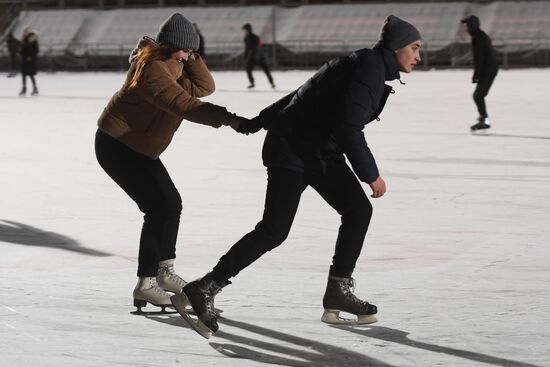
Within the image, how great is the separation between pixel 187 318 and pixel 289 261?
6.94 feet

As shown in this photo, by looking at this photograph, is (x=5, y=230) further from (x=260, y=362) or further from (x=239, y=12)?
(x=239, y=12)

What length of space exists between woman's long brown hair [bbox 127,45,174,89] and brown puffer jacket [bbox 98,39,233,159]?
0.03 meters

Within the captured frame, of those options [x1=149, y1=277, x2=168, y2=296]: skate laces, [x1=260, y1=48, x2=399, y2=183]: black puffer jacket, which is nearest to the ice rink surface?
[x1=149, y1=277, x2=168, y2=296]: skate laces

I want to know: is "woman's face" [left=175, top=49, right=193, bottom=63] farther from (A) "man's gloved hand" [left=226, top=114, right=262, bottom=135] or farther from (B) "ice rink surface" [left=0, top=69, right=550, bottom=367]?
(B) "ice rink surface" [left=0, top=69, right=550, bottom=367]

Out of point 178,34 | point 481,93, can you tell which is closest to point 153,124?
point 178,34

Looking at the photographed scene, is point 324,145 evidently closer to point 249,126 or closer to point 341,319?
point 249,126

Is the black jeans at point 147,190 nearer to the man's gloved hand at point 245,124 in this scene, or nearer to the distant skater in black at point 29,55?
the man's gloved hand at point 245,124

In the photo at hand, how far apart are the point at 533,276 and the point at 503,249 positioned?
0.99m

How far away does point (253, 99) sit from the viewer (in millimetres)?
25172

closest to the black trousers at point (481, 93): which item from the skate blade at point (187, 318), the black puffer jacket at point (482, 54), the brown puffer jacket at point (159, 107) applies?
the black puffer jacket at point (482, 54)

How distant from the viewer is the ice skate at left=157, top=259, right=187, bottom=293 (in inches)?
271

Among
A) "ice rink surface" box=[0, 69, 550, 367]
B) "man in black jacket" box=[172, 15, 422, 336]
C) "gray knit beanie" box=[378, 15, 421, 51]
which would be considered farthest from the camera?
"gray knit beanie" box=[378, 15, 421, 51]

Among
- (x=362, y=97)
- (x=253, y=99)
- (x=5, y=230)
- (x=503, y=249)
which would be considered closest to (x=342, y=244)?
(x=362, y=97)

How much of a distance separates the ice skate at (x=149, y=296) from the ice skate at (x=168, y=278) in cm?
22
